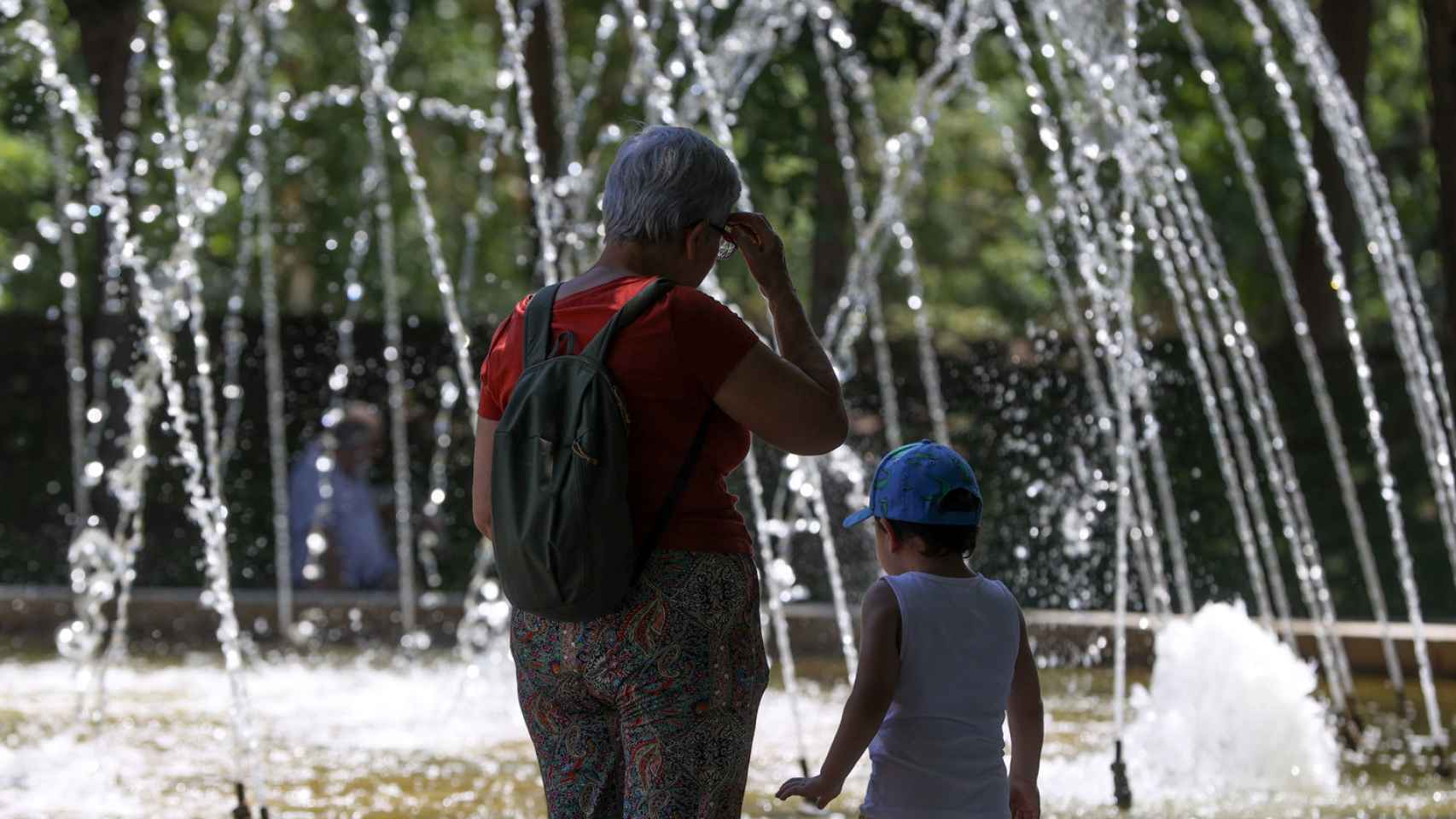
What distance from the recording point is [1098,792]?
16.8 feet

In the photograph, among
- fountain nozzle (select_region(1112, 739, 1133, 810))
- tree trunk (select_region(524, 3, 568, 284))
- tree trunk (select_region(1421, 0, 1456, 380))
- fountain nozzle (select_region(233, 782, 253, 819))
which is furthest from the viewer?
tree trunk (select_region(524, 3, 568, 284))

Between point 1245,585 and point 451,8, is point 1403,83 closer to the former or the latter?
point 451,8

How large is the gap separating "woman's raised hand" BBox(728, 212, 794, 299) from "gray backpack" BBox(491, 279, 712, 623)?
0.60 feet

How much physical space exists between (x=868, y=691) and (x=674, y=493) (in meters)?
0.43

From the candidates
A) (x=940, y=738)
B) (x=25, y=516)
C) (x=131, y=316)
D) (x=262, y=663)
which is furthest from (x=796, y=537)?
(x=940, y=738)

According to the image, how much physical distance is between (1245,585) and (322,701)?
5.21m

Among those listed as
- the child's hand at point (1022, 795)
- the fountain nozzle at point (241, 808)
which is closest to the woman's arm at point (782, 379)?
the child's hand at point (1022, 795)

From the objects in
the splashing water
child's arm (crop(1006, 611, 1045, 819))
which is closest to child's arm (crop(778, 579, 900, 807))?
child's arm (crop(1006, 611, 1045, 819))

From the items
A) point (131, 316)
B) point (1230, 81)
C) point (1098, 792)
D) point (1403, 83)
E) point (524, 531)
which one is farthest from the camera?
point (1403, 83)

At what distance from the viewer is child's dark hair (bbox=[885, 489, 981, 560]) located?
2660 mm

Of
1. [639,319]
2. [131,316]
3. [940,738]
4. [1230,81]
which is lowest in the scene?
[940,738]

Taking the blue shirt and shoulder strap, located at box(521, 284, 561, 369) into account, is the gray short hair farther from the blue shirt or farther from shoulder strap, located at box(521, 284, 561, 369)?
the blue shirt

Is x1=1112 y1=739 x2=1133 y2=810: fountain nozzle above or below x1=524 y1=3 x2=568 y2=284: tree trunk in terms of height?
below

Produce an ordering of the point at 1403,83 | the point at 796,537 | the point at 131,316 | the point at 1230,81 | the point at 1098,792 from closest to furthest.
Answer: the point at 1098,792, the point at 796,537, the point at 131,316, the point at 1230,81, the point at 1403,83
